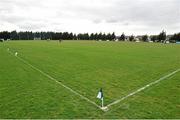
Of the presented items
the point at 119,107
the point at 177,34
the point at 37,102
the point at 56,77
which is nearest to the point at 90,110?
the point at 119,107

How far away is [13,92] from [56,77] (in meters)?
4.27

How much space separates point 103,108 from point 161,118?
2057mm

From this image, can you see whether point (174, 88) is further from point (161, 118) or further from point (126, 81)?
point (161, 118)

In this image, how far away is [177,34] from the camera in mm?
158500

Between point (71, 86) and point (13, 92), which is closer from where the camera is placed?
point (13, 92)

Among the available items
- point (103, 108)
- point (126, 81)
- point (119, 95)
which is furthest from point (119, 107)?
point (126, 81)

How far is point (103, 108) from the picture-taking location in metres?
8.40

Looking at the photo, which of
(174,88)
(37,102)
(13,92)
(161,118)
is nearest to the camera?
(161,118)

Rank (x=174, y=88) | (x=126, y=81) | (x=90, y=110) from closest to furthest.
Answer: (x=90, y=110) < (x=174, y=88) < (x=126, y=81)

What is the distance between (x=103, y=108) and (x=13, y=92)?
4.67m

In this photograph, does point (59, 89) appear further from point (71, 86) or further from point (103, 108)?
point (103, 108)

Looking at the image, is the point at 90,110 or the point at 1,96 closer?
the point at 90,110

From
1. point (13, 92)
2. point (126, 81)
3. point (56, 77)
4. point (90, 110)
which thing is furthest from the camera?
point (56, 77)

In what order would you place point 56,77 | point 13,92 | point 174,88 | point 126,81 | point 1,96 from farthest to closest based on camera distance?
point 56,77 → point 126,81 → point 174,88 → point 13,92 → point 1,96
